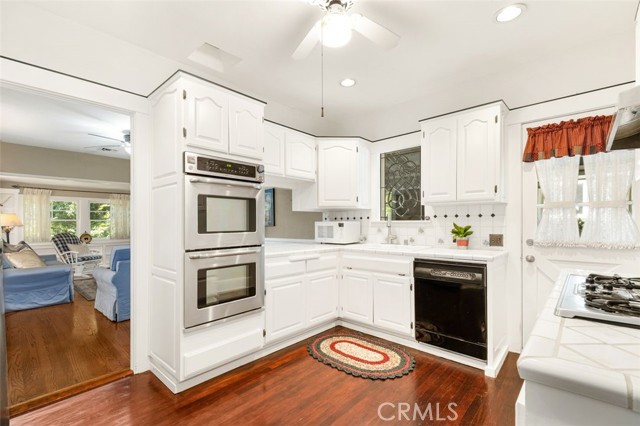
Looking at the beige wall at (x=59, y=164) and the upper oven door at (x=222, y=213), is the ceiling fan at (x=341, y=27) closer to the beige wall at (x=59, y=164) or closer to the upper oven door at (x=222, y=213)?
the upper oven door at (x=222, y=213)

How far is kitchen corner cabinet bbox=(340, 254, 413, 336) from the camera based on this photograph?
2867 millimetres

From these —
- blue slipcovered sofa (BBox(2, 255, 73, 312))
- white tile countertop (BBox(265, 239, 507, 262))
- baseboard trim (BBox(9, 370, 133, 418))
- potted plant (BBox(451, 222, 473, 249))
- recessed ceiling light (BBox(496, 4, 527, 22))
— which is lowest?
baseboard trim (BBox(9, 370, 133, 418))

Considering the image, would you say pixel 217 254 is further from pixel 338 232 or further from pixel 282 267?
pixel 338 232

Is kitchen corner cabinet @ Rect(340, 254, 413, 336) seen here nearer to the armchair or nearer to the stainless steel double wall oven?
the stainless steel double wall oven

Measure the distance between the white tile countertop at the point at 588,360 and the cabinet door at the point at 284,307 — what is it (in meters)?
2.20

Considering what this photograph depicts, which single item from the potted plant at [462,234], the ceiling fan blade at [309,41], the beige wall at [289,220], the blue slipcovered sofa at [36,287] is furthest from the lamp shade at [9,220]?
the potted plant at [462,234]

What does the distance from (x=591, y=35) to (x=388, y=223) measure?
93.8 inches

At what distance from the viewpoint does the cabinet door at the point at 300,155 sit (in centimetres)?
339

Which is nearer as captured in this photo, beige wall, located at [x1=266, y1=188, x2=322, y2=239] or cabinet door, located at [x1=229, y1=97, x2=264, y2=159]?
cabinet door, located at [x1=229, y1=97, x2=264, y2=159]

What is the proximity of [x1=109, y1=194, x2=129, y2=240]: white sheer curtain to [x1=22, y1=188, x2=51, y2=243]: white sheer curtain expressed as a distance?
1.23 meters

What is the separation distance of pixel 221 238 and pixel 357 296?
1.60 metres

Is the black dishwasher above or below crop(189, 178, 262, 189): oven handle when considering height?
below

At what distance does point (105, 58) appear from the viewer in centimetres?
236

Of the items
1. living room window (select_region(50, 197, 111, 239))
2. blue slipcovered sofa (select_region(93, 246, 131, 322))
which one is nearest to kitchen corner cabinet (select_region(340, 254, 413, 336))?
blue slipcovered sofa (select_region(93, 246, 131, 322))
